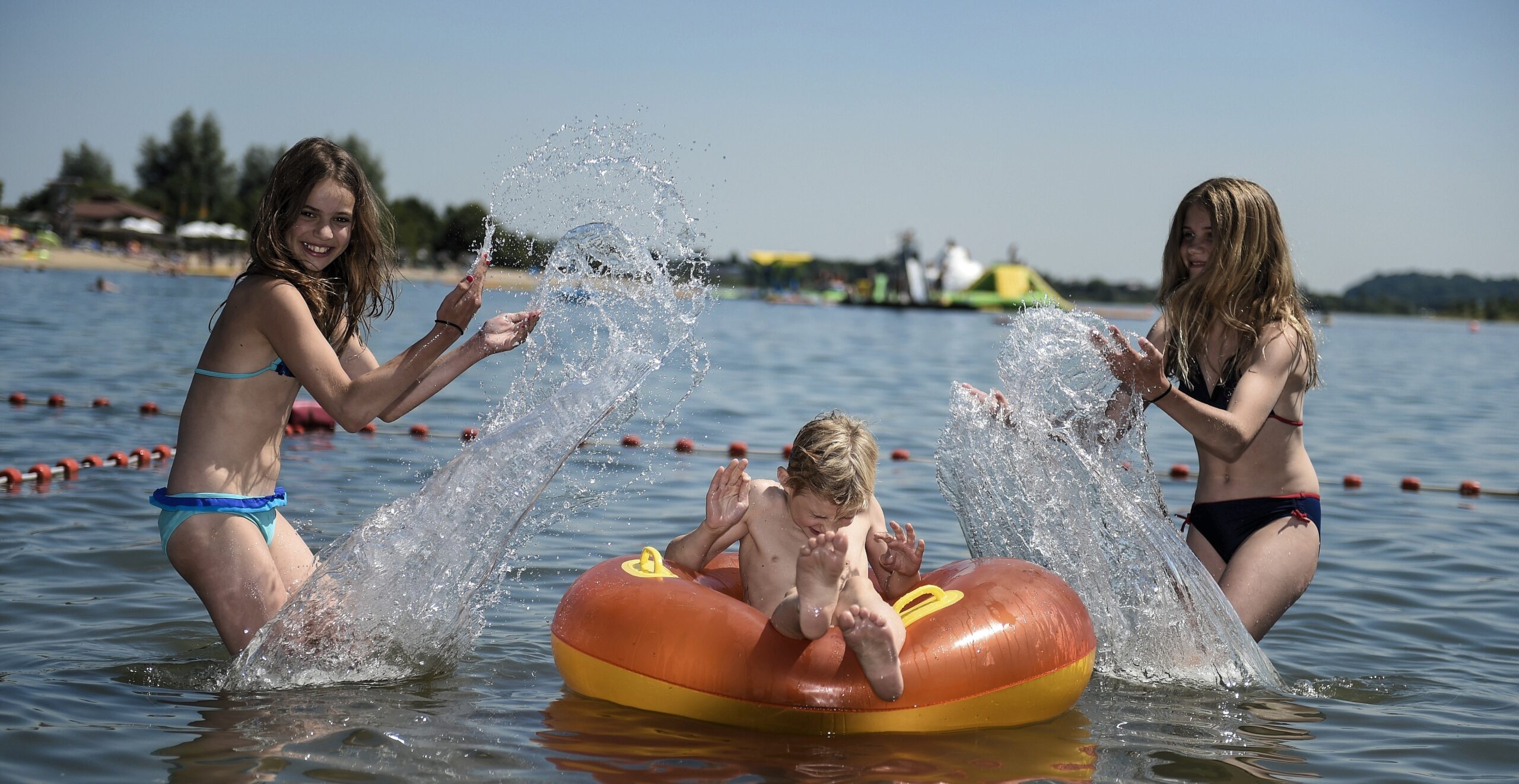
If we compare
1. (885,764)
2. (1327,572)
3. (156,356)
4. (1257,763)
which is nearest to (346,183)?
(885,764)

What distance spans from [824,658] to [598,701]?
913 millimetres

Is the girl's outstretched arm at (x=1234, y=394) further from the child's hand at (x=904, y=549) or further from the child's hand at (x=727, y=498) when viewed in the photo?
the child's hand at (x=727, y=498)

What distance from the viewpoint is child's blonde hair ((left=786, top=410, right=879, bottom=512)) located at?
150 inches

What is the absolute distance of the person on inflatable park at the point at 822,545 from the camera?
11.8 ft

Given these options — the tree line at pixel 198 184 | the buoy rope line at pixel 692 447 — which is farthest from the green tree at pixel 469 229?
the tree line at pixel 198 184

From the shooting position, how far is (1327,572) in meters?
7.00

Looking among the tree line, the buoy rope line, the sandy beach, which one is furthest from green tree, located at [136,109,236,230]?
the buoy rope line

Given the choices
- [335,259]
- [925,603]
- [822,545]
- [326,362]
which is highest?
[335,259]

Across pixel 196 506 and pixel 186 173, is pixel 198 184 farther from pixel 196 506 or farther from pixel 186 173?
pixel 196 506

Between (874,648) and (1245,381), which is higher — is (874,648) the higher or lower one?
the lower one

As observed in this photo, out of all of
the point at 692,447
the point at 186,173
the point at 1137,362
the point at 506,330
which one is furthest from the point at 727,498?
the point at 186,173

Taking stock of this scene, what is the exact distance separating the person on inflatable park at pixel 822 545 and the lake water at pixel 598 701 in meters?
0.38

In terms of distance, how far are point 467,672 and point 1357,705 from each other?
10.7 ft

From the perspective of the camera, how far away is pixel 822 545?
3537 mm
